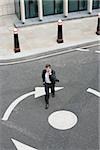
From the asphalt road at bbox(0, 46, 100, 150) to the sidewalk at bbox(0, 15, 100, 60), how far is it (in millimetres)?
732

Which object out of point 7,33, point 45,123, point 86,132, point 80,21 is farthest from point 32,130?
point 80,21

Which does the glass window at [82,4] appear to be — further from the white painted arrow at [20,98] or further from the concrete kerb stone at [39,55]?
the white painted arrow at [20,98]

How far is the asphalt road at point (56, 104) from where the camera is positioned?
9.59 m

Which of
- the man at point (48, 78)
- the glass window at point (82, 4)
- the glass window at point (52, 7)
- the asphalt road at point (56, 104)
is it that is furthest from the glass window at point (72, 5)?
the man at point (48, 78)

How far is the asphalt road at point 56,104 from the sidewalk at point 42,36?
73 cm

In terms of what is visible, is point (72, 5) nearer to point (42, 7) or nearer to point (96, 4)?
point (96, 4)

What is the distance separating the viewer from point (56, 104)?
11.2 meters

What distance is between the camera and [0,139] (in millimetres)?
9727

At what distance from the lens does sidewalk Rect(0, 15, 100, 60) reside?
47.6 ft

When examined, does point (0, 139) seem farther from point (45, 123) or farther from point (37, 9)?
point (37, 9)

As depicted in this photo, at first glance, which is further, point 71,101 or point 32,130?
point 71,101

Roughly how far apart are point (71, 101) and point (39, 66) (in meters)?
2.72

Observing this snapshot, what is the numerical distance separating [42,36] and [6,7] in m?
3.25

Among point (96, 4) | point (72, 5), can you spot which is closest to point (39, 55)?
point (72, 5)
